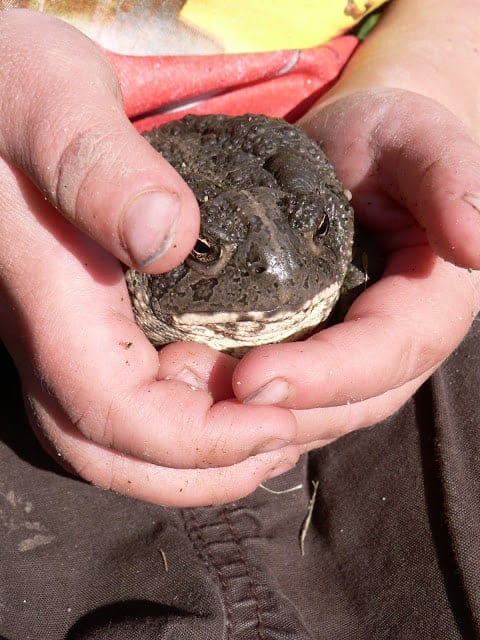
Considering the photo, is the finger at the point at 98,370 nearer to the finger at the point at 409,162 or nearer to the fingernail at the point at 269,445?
the fingernail at the point at 269,445

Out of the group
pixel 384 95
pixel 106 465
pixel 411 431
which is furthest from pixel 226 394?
Result: pixel 384 95

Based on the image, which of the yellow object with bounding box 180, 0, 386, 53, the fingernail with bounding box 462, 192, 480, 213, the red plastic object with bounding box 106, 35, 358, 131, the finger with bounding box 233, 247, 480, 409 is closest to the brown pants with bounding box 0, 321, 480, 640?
the finger with bounding box 233, 247, 480, 409

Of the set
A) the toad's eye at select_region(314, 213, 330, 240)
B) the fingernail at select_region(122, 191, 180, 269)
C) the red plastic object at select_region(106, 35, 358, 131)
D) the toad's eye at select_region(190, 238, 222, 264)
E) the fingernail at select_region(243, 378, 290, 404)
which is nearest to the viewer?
the fingernail at select_region(122, 191, 180, 269)

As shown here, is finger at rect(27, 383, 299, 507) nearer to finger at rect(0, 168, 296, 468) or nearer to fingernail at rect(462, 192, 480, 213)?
finger at rect(0, 168, 296, 468)

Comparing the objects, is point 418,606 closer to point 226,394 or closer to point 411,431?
point 411,431

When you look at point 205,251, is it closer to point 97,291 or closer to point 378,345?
point 97,291

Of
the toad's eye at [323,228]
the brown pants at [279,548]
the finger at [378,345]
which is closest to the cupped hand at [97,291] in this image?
the finger at [378,345]

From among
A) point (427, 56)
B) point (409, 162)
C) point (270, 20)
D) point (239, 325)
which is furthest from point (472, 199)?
point (270, 20)
